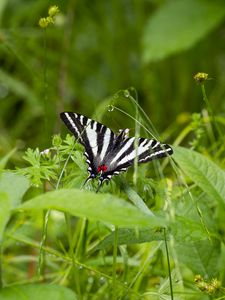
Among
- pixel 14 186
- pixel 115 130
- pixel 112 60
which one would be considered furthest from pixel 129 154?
pixel 112 60

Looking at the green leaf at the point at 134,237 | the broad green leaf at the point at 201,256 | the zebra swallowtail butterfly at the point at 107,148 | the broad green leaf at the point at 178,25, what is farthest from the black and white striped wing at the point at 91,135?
the broad green leaf at the point at 178,25

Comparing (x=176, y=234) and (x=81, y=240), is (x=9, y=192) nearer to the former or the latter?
(x=176, y=234)

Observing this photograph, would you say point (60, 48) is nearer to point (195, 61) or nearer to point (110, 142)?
point (195, 61)

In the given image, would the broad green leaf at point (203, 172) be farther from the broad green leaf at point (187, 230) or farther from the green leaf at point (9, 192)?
the green leaf at point (9, 192)

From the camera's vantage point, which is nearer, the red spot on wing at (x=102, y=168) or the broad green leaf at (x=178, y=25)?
the red spot on wing at (x=102, y=168)

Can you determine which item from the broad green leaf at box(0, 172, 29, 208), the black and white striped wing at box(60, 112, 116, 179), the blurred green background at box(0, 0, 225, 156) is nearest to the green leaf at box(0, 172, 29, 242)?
the broad green leaf at box(0, 172, 29, 208)

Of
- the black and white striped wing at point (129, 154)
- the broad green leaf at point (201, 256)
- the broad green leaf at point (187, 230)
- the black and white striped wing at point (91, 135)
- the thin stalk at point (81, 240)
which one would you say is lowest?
the broad green leaf at point (201, 256)

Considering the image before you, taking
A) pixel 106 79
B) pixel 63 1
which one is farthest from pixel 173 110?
pixel 63 1

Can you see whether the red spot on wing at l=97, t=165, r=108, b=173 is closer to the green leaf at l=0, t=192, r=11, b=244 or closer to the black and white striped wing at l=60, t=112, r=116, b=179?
the black and white striped wing at l=60, t=112, r=116, b=179
